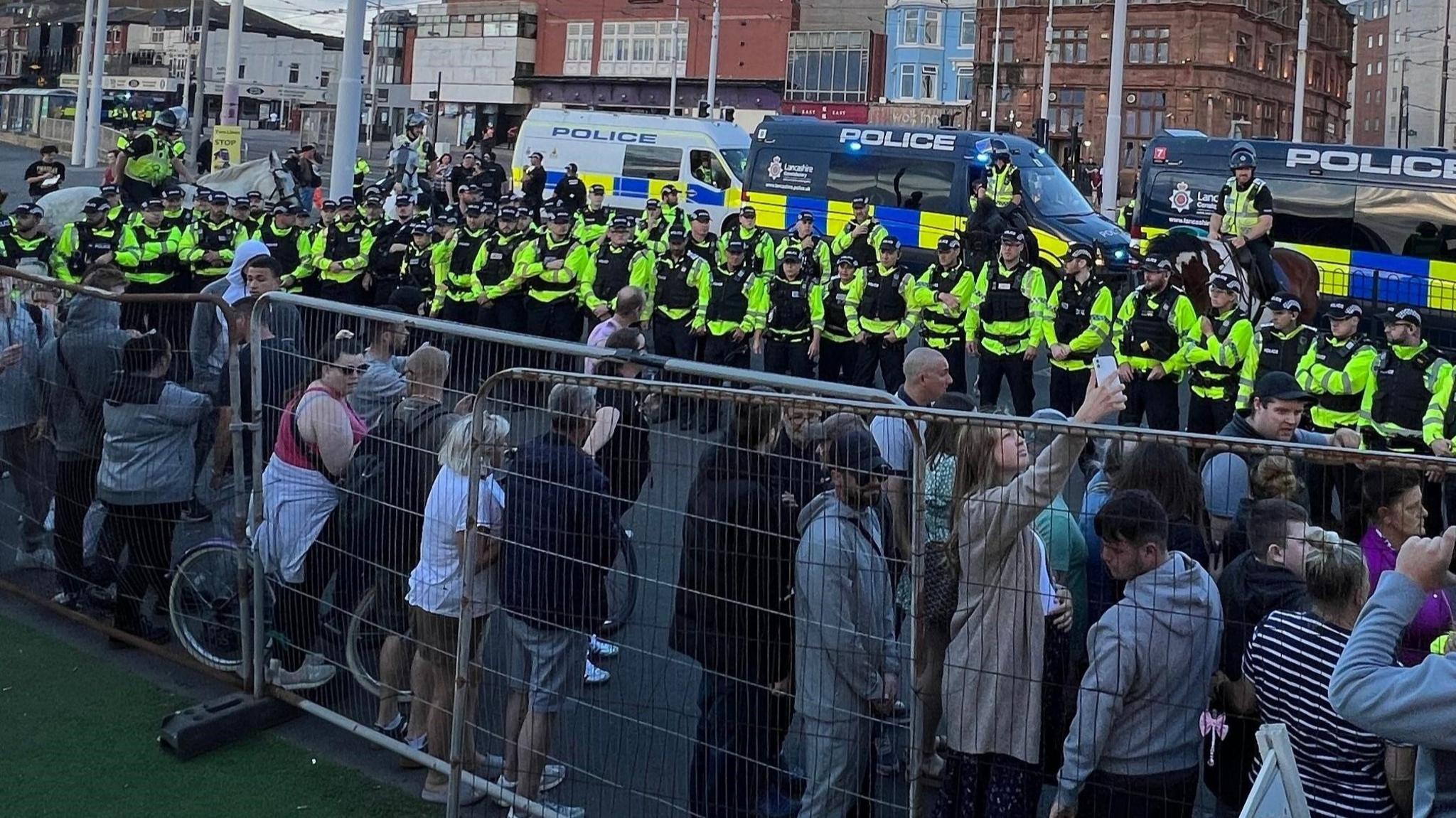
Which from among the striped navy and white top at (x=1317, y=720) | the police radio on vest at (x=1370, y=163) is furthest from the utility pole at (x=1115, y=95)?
the striped navy and white top at (x=1317, y=720)

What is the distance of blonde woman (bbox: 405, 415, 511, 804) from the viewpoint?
5.26m

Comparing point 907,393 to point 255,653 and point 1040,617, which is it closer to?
point 1040,617

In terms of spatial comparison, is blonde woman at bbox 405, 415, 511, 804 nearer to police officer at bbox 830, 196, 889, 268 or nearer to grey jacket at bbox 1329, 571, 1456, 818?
grey jacket at bbox 1329, 571, 1456, 818

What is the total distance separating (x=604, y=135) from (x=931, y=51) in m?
51.1

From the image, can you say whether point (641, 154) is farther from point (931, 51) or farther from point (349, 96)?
point (931, 51)

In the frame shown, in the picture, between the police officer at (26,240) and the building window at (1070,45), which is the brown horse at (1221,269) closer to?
the police officer at (26,240)

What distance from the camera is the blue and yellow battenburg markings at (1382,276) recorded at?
18.4 meters

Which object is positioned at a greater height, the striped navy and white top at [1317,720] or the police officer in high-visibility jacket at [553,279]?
the police officer in high-visibility jacket at [553,279]

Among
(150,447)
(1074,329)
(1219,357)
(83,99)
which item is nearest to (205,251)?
(1074,329)

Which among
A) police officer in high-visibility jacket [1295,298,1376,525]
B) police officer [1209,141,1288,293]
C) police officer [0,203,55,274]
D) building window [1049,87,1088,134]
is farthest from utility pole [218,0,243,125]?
building window [1049,87,1088,134]

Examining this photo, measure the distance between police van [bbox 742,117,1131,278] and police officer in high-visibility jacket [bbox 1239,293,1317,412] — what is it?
29.8 ft

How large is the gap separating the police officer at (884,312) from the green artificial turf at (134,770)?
351 inches

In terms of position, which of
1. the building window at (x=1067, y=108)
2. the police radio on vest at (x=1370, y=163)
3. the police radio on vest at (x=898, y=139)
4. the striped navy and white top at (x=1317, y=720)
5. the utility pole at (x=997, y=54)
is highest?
the utility pole at (x=997, y=54)

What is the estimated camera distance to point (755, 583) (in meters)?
4.57
